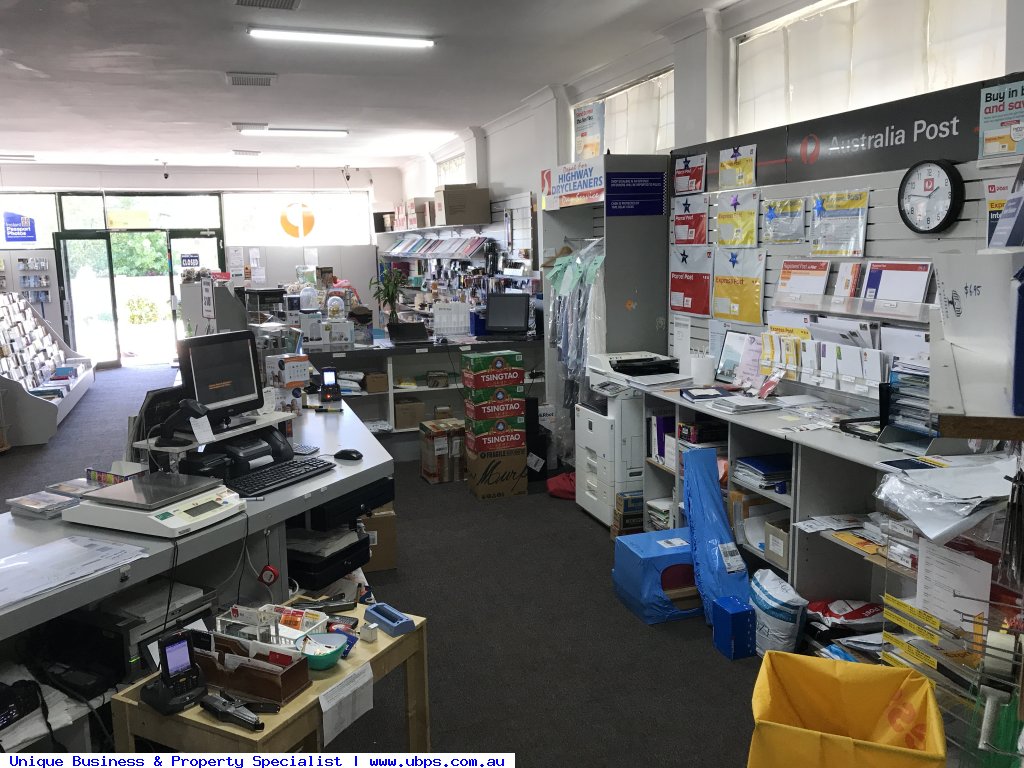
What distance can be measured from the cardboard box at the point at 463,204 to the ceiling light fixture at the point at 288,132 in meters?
1.65

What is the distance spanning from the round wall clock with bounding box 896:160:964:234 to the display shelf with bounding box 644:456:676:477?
1817mm

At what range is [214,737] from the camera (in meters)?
1.91

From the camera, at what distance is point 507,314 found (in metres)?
6.82

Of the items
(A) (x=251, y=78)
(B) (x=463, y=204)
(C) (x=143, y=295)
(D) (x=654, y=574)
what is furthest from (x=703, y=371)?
(C) (x=143, y=295)

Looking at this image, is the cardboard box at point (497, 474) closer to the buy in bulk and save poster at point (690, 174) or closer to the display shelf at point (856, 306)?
the buy in bulk and save poster at point (690, 174)

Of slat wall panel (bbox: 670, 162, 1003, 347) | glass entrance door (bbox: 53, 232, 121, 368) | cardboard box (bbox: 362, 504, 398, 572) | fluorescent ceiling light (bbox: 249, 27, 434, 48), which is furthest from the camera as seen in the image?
glass entrance door (bbox: 53, 232, 121, 368)

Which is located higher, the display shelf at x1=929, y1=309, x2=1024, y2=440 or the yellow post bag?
the display shelf at x1=929, y1=309, x2=1024, y2=440

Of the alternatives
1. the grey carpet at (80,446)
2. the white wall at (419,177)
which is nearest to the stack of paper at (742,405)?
the grey carpet at (80,446)

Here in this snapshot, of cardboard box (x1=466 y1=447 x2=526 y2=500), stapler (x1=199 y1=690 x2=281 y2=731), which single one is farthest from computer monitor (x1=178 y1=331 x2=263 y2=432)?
cardboard box (x1=466 y1=447 x2=526 y2=500)

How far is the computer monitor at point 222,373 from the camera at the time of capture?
310cm

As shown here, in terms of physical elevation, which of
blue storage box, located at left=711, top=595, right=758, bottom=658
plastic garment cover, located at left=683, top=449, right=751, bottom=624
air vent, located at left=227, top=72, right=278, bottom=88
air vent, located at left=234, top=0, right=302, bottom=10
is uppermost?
air vent, located at left=227, top=72, right=278, bottom=88

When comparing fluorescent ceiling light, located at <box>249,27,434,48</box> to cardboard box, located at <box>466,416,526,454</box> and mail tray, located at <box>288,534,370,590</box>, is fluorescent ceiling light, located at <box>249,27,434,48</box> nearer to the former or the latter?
cardboard box, located at <box>466,416,526,454</box>

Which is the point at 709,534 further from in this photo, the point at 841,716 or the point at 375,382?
the point at 375,382

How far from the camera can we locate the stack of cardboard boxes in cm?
563
